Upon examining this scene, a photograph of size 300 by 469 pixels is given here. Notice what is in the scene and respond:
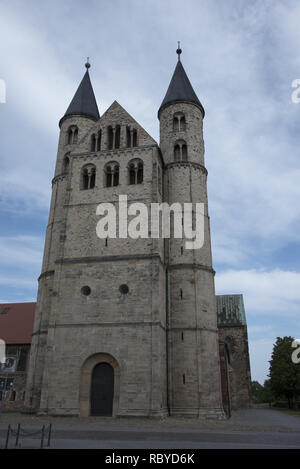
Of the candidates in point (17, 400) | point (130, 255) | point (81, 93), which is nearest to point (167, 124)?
point (81, 93)

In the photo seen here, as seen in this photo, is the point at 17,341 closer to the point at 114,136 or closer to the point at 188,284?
the point at 188,284

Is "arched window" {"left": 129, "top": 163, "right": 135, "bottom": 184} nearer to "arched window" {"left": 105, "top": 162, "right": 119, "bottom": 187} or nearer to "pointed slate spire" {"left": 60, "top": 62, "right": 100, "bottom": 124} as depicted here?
"arched window" {"left": 105, "top": 162, "right": 119, "bottom": 187}

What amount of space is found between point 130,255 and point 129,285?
2.05 metres

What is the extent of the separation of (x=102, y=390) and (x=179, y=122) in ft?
71.8

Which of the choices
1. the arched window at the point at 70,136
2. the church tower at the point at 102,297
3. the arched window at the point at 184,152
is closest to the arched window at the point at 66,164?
the arched window at the point at 70,136

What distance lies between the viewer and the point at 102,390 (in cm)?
2386

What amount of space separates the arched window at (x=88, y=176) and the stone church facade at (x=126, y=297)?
0.08 m

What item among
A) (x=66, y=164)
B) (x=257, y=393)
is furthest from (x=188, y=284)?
(x=257, y=393)

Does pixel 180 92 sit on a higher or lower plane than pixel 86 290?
higher

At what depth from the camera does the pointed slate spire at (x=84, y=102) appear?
35.9 metres

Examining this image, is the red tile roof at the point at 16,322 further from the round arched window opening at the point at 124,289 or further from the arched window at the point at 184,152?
the arched window at the point at 184,152

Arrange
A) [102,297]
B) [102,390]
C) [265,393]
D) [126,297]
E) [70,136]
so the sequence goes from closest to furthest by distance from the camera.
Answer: [102,390] < [126,297] < [102,297] < [70,136] < [265,393]

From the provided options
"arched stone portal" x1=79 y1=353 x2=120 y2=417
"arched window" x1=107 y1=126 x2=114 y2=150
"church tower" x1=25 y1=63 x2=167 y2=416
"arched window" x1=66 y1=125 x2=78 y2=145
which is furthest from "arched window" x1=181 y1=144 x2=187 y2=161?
"arched stone portal" x1=79 y1=353 x2=120 y2=417
